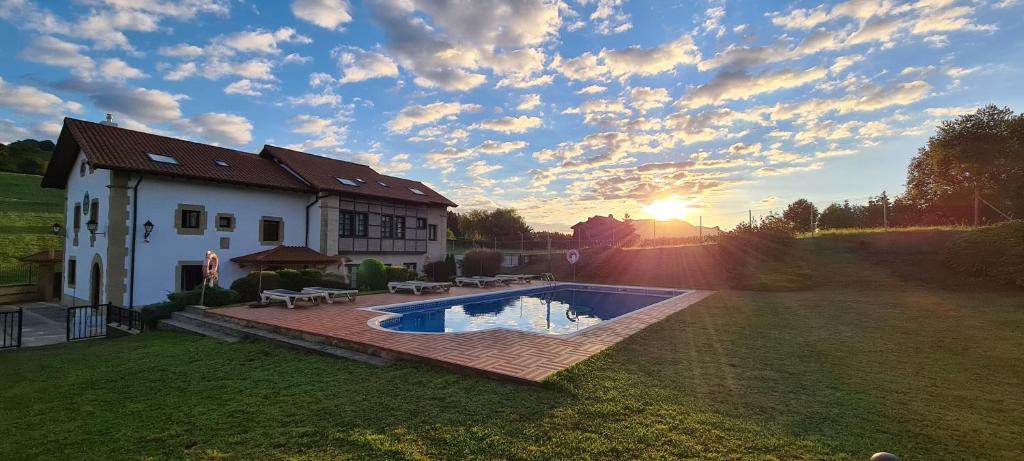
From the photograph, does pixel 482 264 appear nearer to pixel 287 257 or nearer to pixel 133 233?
pixel 287 257

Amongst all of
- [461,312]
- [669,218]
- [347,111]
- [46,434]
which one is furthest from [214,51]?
[669,218]

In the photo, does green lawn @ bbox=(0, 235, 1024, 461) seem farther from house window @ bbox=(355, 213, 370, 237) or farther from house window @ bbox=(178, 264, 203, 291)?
house window @ bbox=(355, 213, 370, 237)

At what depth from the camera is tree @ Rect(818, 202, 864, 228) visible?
40.8 meters

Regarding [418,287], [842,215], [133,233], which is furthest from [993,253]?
[842,215]

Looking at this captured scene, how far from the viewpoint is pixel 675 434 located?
3457 mm

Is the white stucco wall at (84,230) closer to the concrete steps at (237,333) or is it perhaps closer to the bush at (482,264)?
the concrete steps at (237,333)

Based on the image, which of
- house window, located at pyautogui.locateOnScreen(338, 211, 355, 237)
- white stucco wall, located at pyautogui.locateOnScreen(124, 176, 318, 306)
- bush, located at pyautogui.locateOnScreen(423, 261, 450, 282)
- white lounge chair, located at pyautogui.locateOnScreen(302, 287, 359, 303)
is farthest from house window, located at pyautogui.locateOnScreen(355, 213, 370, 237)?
white lounge chair, located at pyautogui.locateOnScreen(302, 287, 359, 303)

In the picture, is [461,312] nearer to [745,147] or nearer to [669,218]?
[745,147]

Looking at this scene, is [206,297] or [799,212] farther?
[799,212]

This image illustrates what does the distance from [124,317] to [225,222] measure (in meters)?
6.28

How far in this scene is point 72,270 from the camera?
15758 millimetres

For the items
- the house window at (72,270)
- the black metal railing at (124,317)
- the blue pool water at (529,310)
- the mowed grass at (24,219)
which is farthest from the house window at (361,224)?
the mowed grass at (24,219)

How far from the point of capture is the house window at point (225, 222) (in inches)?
613

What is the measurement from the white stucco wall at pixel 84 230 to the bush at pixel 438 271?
1288 centimetres
